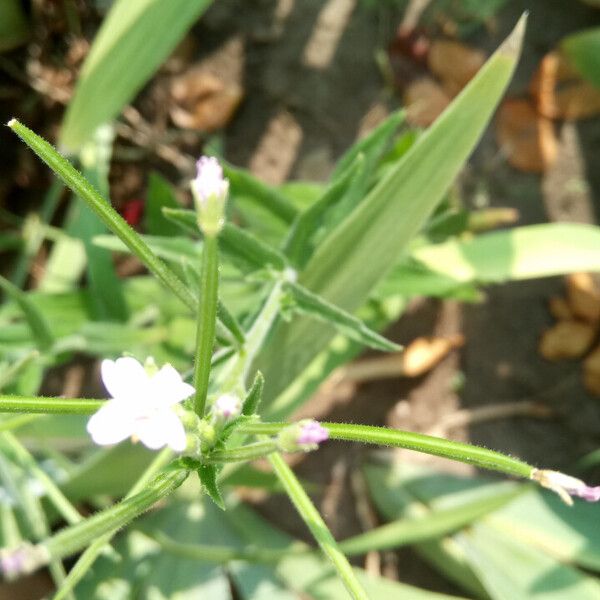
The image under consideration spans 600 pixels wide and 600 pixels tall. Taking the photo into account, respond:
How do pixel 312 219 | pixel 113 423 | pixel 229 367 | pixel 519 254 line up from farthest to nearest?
pixel 519 254
pixel 312 219
pixel 229 367
pixel 113 423

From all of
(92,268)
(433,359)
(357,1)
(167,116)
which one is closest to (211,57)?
(167,116)

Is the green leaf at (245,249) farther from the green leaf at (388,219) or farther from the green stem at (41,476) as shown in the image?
the green stem at (41,476)

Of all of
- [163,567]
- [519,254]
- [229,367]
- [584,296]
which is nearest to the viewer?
[229,367]

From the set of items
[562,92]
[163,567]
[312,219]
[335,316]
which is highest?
[562,92]

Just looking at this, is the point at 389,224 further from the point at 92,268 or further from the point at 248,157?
the point at 248,157

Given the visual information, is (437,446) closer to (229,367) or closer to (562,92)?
(229,367)

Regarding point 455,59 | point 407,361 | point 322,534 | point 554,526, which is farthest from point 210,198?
point 455,59
